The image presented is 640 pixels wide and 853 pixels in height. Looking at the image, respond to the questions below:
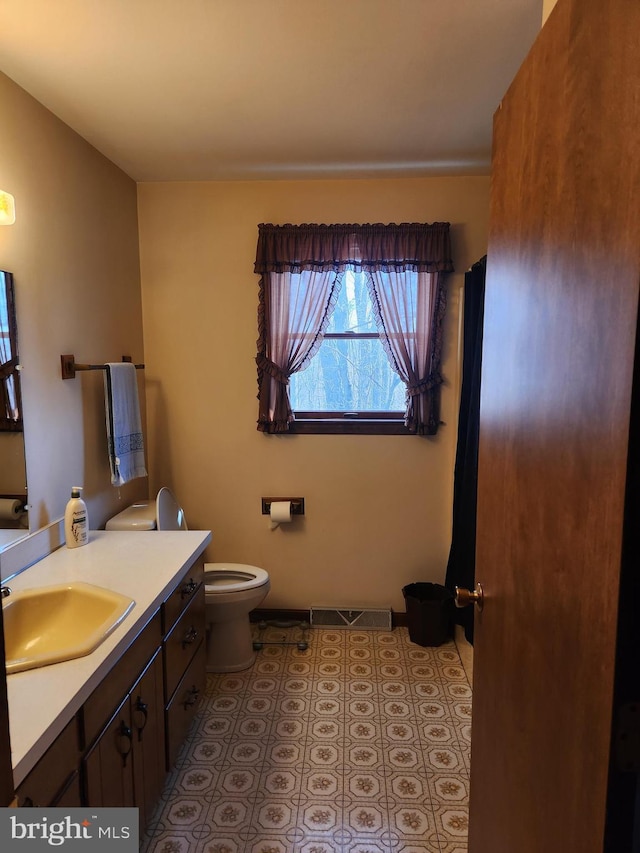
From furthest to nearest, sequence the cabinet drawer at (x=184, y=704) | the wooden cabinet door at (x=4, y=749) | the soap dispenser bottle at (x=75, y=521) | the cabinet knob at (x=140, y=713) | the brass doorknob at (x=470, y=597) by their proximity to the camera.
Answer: the soap dispenser bottle at (x=75, y=521) → the cabinet drawer at (x=184, y=704) → the cabinet knob at (x=140, y=713) → the brass doorknob at (x=470, y=597) → the wooden cabinet door at (x=4, y=749)

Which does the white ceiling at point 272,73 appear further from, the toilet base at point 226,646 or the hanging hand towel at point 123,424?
the toilet base at point 226,646

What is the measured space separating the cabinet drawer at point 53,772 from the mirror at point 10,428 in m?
0.86

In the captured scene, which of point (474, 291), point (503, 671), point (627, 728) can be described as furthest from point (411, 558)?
point (627, 728)

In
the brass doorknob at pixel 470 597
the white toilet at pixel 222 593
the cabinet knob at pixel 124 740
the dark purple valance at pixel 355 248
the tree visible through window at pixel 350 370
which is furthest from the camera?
the tree visible through window at pixel 350 370

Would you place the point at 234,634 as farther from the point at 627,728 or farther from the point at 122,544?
the point at 627,728

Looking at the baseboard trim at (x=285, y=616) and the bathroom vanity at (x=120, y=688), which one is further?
the baseboard trim at (x=285, y=616)

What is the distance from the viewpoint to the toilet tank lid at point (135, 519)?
252 centimetres

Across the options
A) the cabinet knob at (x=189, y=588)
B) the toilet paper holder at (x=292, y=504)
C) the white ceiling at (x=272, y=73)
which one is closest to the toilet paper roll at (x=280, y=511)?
the toilet paper holder at (x=292, y=504)

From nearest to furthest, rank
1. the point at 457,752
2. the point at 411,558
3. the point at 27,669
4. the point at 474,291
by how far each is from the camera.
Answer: the point at 27,669 < the point at 457,752 < the point at 474,291 < the point at 411,558

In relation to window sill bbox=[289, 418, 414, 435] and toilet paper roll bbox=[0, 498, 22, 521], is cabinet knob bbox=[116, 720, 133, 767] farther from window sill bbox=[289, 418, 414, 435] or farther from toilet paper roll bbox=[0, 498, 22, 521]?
window sill bbox=[289, 418, 414, 435]

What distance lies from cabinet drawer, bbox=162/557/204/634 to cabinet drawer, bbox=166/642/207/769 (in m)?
0.28

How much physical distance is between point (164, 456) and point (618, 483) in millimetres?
2792

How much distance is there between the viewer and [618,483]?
0.66 meters

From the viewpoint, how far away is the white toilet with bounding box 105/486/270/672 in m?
2.60
